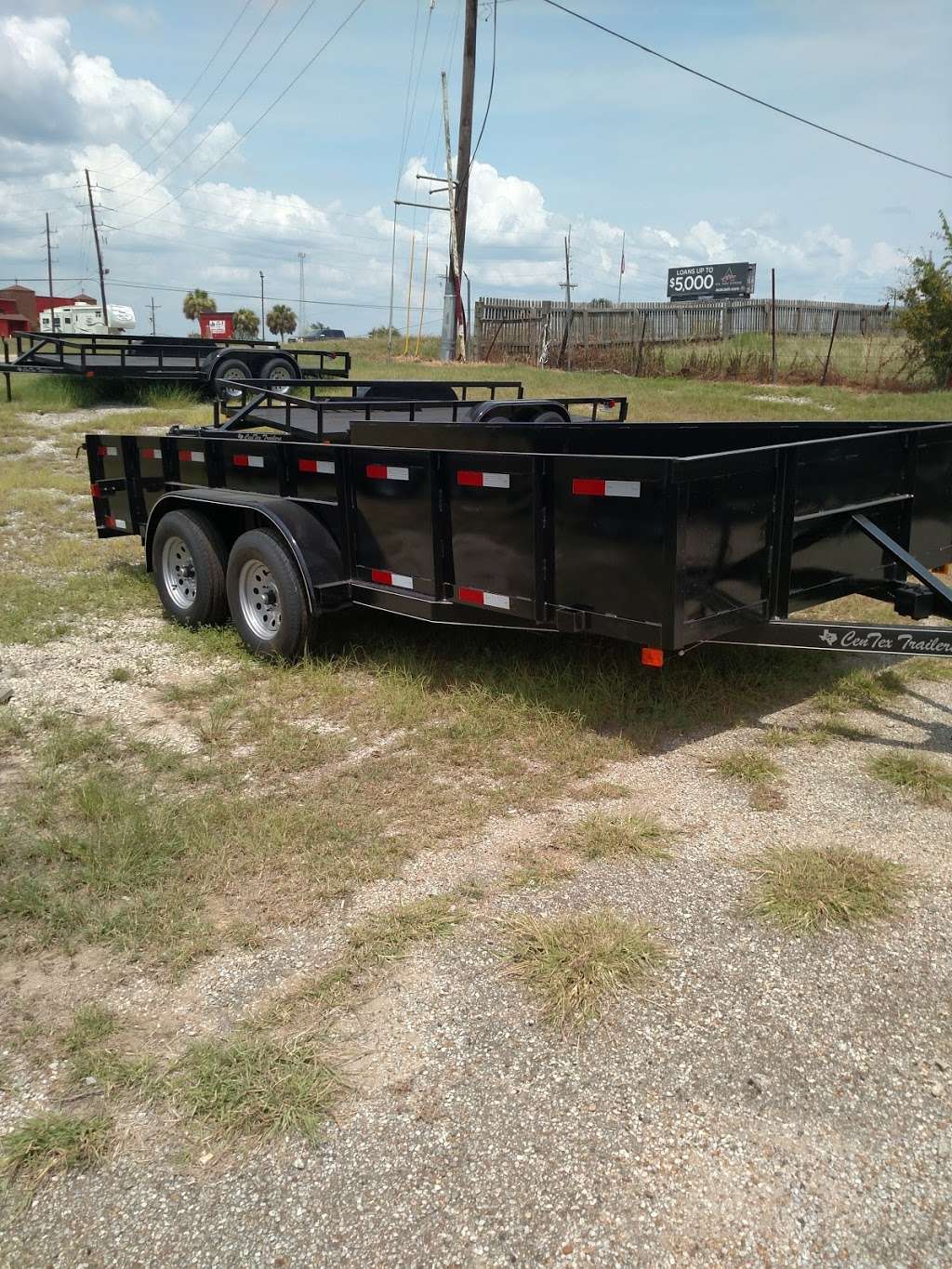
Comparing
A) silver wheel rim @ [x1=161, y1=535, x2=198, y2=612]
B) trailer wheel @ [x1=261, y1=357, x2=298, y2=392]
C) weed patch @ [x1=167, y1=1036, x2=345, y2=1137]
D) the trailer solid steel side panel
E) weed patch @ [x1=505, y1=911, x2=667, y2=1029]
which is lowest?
weed patch @ [x1=167, y1=1036, x2=345, y2=1137]

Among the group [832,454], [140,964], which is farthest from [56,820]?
[832,454]

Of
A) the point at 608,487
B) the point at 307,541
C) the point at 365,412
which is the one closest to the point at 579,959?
the point at 608,487

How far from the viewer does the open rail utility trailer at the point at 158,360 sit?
16.2 m

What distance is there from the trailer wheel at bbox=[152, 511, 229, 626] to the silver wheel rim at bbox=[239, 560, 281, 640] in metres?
0.37

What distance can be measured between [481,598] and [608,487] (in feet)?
3.10

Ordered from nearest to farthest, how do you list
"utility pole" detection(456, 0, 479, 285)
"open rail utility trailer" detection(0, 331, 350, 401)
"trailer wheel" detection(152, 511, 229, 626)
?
A: 1. "trailer wheel" detection(152, 511, 229, 626)
2. "open rail utility trailer" detection(0, 331, 350, 401)
3. "utility pole" detection(456, 0, 479, 285)

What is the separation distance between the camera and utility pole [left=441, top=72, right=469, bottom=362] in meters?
26.2

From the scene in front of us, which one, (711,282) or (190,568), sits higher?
(711,282)

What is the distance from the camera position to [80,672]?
235 inches

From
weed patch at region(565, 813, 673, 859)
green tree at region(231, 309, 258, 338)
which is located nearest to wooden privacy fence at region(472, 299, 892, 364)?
weed patch at region(565, 813, 673, 859)

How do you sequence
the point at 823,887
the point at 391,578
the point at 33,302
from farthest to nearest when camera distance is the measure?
the point at 33,302 → the point at 391,578 → the point at 823,887

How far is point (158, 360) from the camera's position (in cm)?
1697

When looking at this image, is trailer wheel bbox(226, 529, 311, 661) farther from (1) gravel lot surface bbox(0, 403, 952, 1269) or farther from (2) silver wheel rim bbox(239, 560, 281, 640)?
(1) gravel lot surface bbox(0, 403, 952, 1269)

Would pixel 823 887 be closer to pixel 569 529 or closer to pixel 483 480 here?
pixel 569 529
